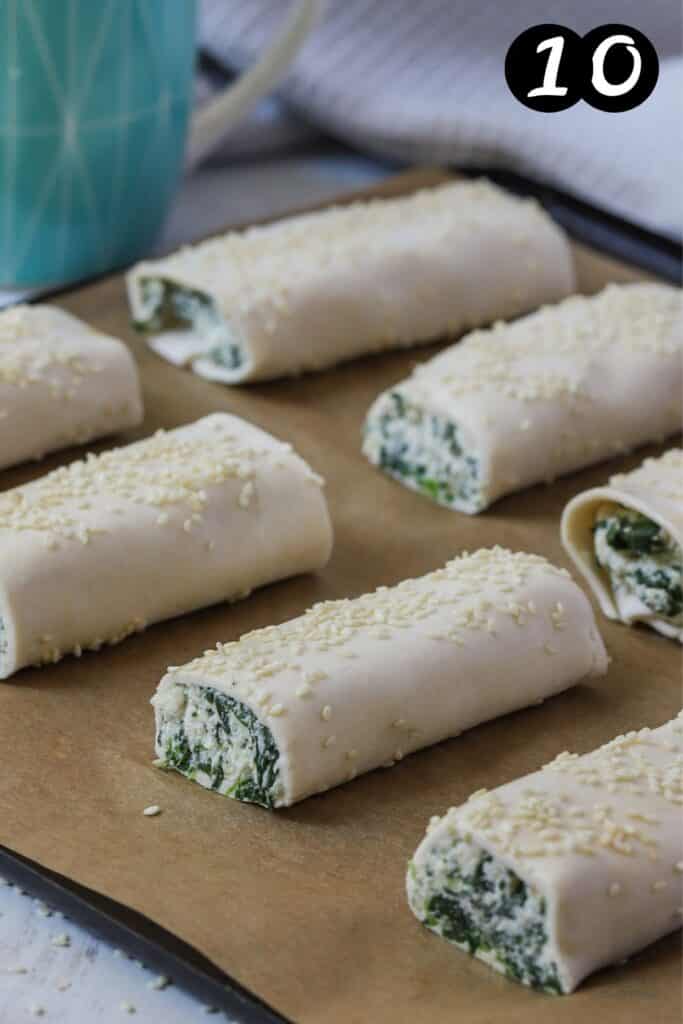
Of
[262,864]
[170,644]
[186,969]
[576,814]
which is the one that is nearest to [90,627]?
[170,644]

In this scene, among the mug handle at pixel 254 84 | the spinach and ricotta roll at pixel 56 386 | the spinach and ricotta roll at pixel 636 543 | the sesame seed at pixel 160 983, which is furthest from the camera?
the mug handle at pixel 254 84

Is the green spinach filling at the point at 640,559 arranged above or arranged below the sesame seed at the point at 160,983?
above

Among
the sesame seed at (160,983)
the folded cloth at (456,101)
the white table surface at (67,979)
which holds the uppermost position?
the folded cloth at (456,101)

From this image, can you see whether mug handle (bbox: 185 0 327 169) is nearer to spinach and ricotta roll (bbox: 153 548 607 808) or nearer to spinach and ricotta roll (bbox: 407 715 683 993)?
spinach and ricotta roll (bbox: 153 548 607 808)

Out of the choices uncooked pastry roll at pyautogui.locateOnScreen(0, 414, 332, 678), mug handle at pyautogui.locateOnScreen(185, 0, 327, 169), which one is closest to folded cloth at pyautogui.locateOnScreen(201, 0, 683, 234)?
mug handle at pyautogui.locateOnScreen(185, 0, 327, 169)

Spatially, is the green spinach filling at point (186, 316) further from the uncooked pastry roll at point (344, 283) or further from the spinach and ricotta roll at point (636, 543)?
the spinach and ricotta roll at point (636, 543)

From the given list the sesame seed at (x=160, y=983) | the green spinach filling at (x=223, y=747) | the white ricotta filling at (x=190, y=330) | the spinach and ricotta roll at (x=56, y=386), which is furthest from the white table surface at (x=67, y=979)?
the white ricotta filling at (x=190, y=330)
